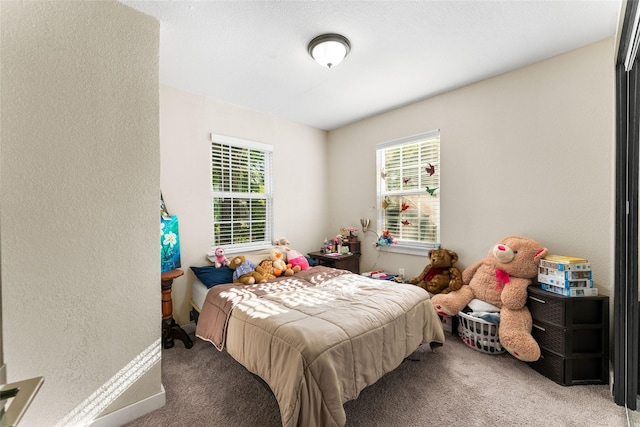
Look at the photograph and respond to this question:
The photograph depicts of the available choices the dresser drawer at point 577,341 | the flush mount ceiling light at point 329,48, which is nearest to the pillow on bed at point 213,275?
the flush mount ceiling light at point 329,48

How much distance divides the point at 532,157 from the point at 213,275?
3386 millimetres

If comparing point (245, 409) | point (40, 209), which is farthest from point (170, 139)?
point (245, 409)

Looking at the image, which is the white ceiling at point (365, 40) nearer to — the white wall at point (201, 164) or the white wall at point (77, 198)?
the white wall at point (201, 164)

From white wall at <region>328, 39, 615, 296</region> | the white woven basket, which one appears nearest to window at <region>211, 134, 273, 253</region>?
white wall at <region>328, 39, 615, 296</region>

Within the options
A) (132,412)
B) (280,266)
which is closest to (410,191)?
(280,266)

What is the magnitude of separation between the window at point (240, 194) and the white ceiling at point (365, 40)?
72 centimetres

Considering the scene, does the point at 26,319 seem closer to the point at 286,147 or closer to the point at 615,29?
the point at 286,147

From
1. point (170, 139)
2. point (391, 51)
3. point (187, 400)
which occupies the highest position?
point (391, 51)

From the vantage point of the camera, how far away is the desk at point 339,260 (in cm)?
380

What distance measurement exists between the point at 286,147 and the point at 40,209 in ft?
9.61

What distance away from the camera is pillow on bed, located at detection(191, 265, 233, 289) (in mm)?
2832

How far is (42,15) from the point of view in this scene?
1.49 meters

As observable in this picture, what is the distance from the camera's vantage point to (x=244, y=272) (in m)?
2.99

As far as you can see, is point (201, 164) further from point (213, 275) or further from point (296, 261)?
point (296, 261)
